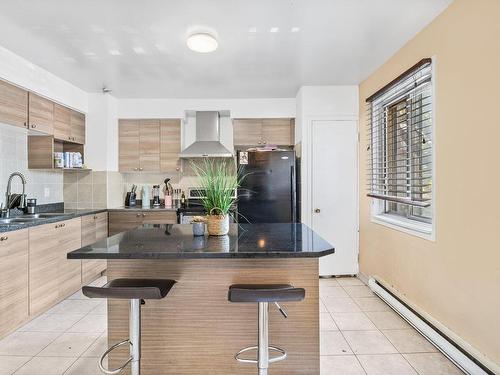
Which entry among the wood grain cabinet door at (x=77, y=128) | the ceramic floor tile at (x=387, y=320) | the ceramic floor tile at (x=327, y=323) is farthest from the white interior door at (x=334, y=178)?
the wood grain cabinet door at (x=77, y=128)

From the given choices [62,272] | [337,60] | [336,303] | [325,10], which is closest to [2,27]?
[62,272]

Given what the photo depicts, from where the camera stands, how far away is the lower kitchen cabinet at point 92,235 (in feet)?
11.8

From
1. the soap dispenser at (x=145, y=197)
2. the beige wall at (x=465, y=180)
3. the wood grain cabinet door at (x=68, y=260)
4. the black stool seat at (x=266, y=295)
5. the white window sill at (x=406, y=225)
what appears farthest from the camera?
the soap dispenser at (x=145, y=197)

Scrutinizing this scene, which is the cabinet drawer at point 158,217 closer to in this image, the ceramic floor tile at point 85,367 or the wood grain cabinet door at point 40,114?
the wood grain cabinet door at point 40,114

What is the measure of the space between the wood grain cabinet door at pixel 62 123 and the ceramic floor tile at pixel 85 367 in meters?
2.53

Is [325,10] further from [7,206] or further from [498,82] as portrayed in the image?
[7,206]

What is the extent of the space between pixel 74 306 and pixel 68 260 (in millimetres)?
484

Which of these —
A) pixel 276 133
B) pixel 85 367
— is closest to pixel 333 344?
pixel 85 367

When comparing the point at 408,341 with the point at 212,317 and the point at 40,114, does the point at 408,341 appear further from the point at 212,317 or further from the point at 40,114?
the point at 40,114

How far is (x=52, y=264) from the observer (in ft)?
9.80

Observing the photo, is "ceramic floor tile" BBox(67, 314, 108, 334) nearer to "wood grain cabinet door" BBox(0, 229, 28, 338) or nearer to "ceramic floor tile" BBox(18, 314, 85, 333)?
"ceramic floor tile" BBox(18, 314, 85, 333)

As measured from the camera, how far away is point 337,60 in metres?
3.12

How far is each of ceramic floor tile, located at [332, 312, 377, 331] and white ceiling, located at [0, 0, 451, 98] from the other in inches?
96.9

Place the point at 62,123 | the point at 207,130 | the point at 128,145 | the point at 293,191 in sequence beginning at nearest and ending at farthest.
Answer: the point at 62,123, the point at 293,191, the point at 128,145, the point at 207,130
